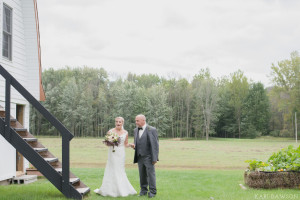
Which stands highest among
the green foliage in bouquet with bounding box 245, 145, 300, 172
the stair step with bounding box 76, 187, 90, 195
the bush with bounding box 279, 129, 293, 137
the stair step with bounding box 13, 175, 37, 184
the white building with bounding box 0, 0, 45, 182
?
the white building with bounding box 0, 0, 45, 182

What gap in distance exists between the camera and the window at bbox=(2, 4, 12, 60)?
1105 cm

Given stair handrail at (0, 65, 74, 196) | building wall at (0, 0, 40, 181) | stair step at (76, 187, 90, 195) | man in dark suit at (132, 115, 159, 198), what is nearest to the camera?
stair handrail at (0, 65, 74, 196)

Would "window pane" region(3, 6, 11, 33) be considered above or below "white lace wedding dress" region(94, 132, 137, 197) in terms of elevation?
above

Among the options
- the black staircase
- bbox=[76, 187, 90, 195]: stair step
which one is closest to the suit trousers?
bbox=[76, 187, 90, 195]: stair step

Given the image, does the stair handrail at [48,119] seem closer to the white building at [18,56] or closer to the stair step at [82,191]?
the stair step at [82,191]

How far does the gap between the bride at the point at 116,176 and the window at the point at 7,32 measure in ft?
17.4

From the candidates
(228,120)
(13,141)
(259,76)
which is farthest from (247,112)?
(13,141)

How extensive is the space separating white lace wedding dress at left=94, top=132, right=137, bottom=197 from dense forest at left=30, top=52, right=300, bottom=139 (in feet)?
178

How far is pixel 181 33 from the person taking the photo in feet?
217

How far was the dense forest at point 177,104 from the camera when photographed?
201 feet

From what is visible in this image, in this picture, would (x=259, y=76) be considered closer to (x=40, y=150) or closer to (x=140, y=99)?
(x=140, y=99)

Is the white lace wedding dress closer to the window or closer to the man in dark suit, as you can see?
the man in dark suit

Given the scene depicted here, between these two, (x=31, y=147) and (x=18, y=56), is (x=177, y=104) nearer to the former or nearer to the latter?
(x=18, y=56)

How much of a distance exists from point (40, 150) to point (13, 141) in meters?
0.83
